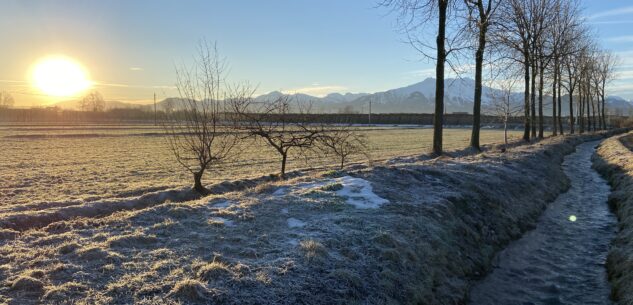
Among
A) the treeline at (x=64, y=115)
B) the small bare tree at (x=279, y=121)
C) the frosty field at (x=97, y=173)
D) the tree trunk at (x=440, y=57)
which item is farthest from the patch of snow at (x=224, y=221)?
the treeline at (x=64, y=115)

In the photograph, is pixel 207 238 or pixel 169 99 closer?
pixel 207 238

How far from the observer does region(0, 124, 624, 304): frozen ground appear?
5.36 m

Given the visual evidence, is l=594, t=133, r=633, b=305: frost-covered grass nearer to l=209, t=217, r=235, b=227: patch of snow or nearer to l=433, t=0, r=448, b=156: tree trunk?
l=209, t=217, r=235, b=227: patch of snow

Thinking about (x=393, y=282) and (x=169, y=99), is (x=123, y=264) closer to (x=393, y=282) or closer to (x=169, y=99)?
(x=393, y=282)

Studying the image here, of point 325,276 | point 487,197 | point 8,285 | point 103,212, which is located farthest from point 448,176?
point 8,285

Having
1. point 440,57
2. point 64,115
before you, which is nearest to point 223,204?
point 440,57

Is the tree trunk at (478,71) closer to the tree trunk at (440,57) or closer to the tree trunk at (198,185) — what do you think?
the tree trunk at (440,57)

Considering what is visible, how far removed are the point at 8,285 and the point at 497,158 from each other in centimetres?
1750

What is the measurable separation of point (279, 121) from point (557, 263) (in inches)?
366

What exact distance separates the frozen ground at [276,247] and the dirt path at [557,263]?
395 millimetres

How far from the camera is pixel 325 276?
601 cm

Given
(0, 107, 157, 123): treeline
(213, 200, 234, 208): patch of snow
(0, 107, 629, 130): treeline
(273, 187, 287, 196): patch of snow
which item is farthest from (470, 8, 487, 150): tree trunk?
(0, 107, 157, 123): treeline

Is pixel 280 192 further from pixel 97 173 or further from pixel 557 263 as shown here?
pixel 97 173

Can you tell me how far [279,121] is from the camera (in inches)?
610
